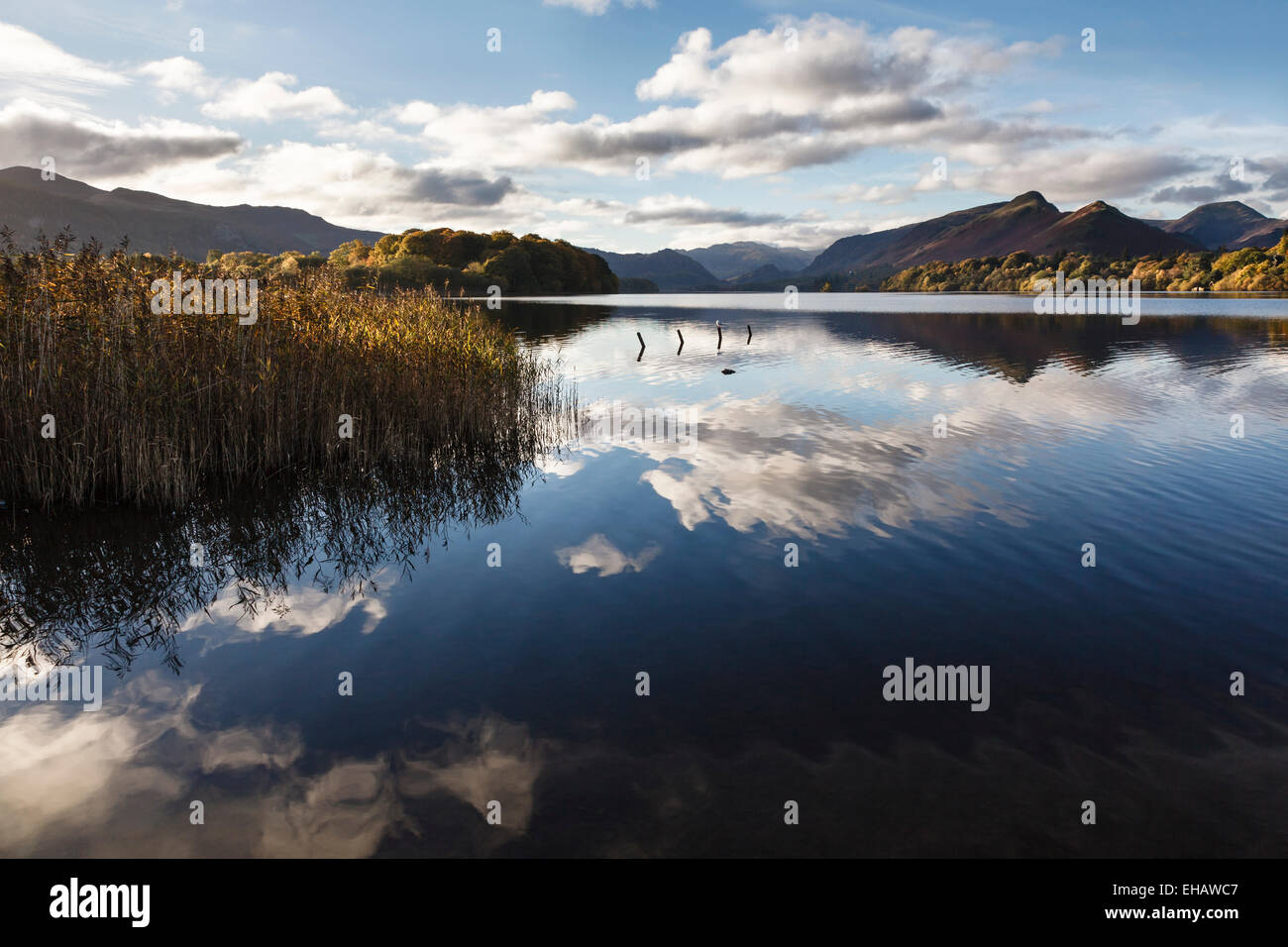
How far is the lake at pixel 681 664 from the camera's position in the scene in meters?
5.71

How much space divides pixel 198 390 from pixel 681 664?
39.9ft

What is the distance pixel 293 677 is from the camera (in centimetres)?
812

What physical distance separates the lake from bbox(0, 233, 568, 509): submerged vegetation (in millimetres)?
1359

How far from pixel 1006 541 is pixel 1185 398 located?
22.8 meters

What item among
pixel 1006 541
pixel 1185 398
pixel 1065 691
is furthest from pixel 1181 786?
pixel 1185 398

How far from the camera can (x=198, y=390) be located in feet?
45.9

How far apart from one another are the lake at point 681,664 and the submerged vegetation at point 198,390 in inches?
53.5

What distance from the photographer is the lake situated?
18.7ft
